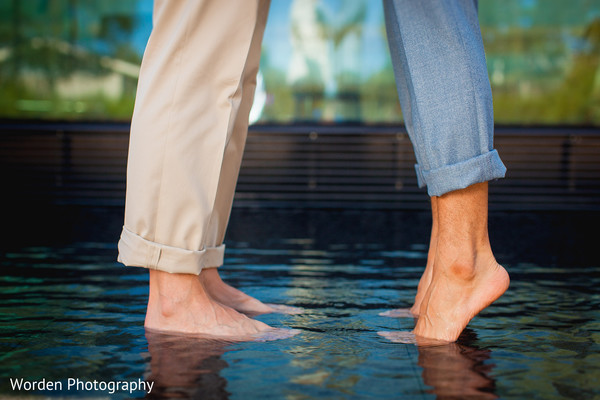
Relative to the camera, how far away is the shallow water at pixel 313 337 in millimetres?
890

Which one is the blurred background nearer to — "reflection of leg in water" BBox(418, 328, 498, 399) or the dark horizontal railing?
the dark horizontal railing

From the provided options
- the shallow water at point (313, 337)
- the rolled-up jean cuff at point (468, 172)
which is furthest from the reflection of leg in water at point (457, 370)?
the rolled-up jean cuff at point (468, 172)

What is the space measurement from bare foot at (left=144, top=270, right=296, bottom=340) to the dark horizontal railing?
14.4ft

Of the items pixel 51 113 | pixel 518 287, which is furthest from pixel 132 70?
pixel 518 287

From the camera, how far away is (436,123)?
1130 mm

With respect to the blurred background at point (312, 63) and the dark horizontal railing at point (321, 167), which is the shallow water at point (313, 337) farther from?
the blurred background at point (312, 63)

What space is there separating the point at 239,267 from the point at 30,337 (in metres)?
0.98

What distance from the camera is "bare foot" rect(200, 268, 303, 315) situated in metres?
1.41

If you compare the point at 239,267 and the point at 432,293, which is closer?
the point at 432,293

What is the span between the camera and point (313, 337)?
1.16 meters

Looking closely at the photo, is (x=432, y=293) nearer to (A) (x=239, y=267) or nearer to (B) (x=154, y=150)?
(B) (x=154, y=150)

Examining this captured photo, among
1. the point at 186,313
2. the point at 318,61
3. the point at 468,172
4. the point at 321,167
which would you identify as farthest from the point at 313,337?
the point at 318,61

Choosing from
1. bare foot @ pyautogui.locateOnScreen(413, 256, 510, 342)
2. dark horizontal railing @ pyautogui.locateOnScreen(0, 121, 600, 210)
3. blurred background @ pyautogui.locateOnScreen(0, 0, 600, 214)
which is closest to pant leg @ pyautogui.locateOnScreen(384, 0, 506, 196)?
bare foot @ pyautogui.locateOnScreen(413, 256, 510, 342)

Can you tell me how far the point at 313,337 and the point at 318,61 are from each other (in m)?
6.12
